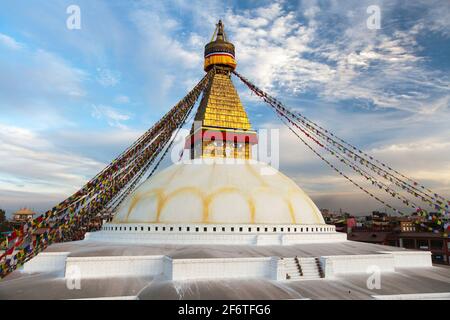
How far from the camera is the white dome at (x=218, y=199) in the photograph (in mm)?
15023

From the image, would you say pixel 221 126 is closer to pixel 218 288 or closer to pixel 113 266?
pixel 113 266

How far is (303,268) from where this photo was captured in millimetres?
11500

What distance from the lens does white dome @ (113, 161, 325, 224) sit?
1502cm

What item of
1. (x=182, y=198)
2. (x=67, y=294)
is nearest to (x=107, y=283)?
(x=67, y=294)

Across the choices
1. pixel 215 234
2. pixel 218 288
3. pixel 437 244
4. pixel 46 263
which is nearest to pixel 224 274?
pixel 218 288

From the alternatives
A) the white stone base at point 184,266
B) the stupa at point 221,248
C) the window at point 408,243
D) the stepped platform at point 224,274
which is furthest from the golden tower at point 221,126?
the window at point 408,243

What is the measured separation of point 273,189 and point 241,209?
2.07 metres

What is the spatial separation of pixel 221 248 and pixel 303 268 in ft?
10.3

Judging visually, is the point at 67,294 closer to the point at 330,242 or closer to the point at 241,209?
the point at 241,209

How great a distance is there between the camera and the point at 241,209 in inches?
596

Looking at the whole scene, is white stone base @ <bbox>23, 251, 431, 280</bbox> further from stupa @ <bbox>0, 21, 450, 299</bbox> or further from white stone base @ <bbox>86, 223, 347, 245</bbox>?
white stone base @ <bbox>86, 223, 347, 245</bbox>

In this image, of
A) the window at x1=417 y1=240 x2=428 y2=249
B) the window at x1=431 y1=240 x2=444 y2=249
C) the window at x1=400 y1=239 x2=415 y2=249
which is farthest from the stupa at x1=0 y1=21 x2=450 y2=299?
the window at x1=400 y1=239 x2=415 y2=249

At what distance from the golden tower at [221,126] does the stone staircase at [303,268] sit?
8.86 meters

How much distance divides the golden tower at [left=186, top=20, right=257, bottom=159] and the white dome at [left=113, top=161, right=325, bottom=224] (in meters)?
1.92
